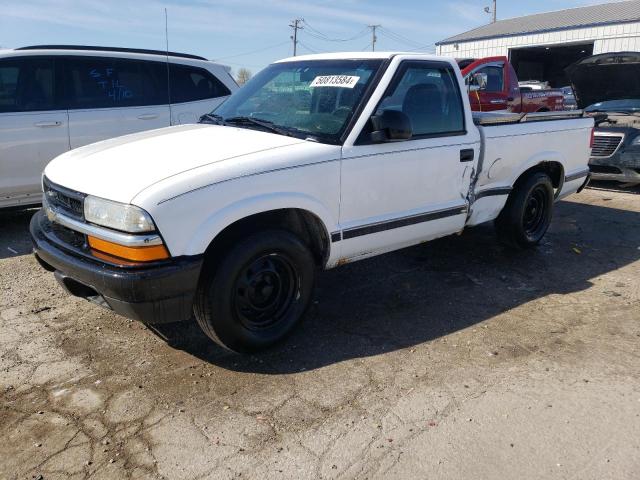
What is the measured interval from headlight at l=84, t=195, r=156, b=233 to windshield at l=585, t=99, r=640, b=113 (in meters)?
Result: 8.60

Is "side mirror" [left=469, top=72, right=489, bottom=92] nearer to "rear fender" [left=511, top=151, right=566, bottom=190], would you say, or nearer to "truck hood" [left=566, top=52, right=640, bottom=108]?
"truck hood" [left=566, top=52, right=640, bottom=108]

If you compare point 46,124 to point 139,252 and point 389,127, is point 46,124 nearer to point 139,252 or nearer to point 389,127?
point 139,252

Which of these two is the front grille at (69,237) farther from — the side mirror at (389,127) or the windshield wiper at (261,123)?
the side mirror at (389,127)

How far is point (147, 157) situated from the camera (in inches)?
130

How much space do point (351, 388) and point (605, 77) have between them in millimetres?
8246

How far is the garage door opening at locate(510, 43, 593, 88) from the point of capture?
33744mm

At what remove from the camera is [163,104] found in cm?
678

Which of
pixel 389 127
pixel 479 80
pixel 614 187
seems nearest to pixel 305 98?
pixel 389 127

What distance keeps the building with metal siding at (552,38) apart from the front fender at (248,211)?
95.7ft

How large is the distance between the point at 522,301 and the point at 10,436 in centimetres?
356

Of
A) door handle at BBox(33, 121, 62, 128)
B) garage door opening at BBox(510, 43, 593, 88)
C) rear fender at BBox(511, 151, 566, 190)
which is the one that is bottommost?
rear fender at BBox(511, 151, 566, 190)

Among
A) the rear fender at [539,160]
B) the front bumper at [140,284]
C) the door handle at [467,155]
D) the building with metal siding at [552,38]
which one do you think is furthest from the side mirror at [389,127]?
the building with metal siding at [552,38]

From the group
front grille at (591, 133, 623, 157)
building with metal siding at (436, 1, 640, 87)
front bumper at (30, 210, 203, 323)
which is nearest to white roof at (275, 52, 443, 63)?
front bumper at (30, 210, 203, 323)

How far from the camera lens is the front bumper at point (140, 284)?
9.43ft
